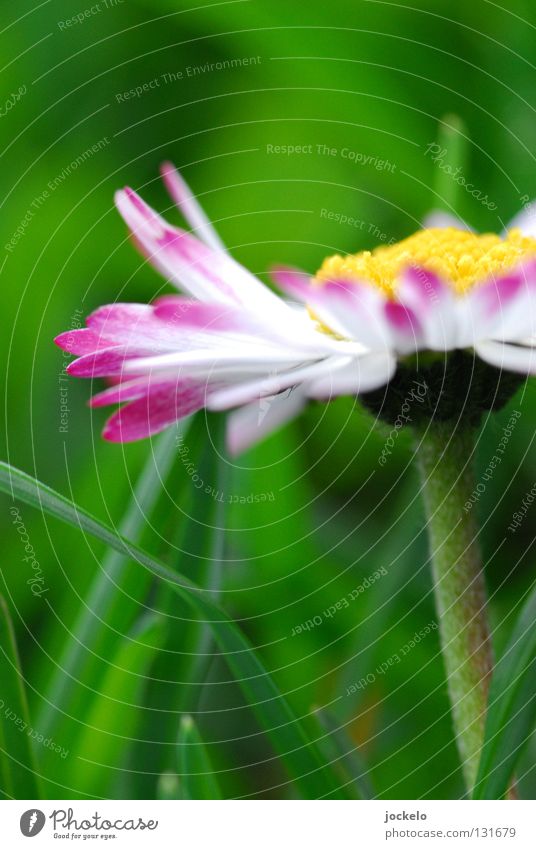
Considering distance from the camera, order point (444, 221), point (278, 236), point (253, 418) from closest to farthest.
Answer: point (253, 418) < point (444, 221) < point (278, 236)

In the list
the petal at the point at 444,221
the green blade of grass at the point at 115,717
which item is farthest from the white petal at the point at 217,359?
the petal at the point at 444,221

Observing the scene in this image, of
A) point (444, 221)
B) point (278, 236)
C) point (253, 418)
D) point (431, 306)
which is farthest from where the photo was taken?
point (278, 236)

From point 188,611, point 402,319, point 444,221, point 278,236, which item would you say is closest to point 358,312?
point 402,319

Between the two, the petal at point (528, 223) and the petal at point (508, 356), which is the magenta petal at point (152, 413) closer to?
the petal at point (508, 356)

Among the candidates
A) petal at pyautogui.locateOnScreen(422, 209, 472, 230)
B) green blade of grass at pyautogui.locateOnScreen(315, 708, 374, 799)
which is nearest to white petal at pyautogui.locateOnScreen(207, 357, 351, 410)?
green blade of grass at pyautogui.locateOnScreen(315, 708, 374, 799)

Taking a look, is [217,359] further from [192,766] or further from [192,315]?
[192,766]

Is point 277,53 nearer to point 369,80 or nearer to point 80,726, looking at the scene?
point 369,80
